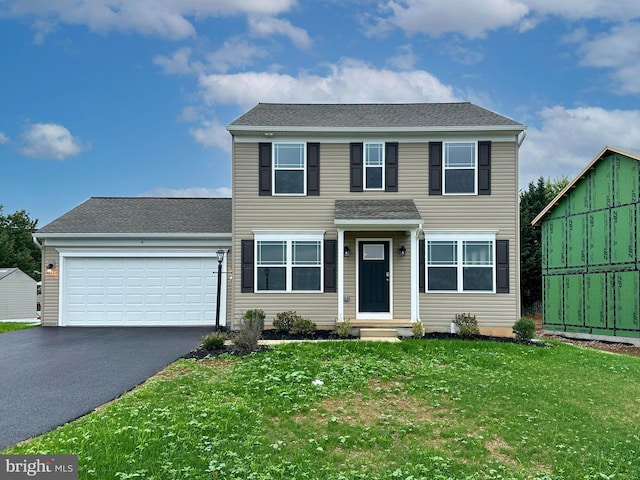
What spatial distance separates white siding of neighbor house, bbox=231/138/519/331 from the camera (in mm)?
13203

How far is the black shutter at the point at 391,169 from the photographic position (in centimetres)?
1351

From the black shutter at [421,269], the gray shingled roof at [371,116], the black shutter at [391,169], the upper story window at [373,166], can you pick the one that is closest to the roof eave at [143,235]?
the gray shingled roof at [371,116]

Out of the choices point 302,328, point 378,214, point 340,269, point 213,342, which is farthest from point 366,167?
point 213,342

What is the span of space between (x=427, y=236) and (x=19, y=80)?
1649 centimetres

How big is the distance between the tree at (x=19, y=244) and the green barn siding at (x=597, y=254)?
36.5m

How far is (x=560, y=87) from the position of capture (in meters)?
21.6

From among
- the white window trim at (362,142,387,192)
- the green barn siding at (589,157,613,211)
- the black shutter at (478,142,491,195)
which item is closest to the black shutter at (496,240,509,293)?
the black shutter at (478,142,491,195)

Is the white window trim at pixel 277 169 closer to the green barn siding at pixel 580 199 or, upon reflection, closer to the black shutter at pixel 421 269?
the black shutter at pixel 421 269

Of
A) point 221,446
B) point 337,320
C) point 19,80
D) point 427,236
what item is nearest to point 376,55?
point 427,236

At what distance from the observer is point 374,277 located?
43.7 ft

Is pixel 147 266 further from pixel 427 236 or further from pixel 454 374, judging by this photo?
pixel 454 374

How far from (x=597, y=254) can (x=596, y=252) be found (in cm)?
10

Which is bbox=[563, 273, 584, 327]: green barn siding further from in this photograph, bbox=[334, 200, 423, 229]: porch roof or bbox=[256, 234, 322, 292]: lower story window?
bbox=[256, 234, 322, 292]: lower story window

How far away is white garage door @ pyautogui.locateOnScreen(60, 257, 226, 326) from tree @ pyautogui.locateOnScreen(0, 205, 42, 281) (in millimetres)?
27200
